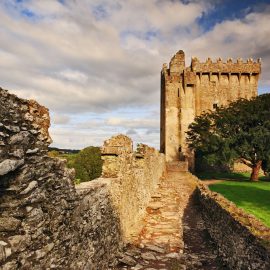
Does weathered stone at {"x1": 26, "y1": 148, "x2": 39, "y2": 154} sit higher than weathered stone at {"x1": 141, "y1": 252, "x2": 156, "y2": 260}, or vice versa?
weathered stone at {"x1": 26, "y1": 148, "x2": 39, "y2": 154}

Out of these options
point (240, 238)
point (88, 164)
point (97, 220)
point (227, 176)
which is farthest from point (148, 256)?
point (227, 176)

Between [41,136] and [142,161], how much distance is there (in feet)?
30.2

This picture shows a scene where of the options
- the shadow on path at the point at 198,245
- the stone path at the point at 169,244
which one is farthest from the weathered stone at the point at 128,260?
the shadow on path at the point at 198,245

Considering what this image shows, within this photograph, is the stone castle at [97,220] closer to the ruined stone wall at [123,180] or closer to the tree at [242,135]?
the ruined stone wall at [123,180]

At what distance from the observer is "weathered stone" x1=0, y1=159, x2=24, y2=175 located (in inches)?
122

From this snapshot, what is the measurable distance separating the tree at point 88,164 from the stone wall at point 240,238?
27974 mm

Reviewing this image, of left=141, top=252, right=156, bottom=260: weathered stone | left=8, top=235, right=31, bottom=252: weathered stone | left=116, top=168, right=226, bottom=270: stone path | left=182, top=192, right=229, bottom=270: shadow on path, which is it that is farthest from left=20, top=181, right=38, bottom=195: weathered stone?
left=182, top=192, right=229, bottom=270: shadow on path

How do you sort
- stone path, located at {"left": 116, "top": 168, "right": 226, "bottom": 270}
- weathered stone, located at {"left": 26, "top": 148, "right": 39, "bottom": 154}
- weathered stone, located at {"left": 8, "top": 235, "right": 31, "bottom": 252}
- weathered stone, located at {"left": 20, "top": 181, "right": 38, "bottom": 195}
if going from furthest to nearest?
1. stone path, located at {"left": 116, "top": 168, "right": 226, "bottom": 270}
2. weathered stone, located at {"left": 26, "top": 148, "right": 39, "bottom": 154}
3. weathered stone, located at {"left": 20, "top": 181, "right": 38, "bottom": 195}
4. weathered stone, located at {"left": 8, "top": 235, "right": 31, "bottom": 252}

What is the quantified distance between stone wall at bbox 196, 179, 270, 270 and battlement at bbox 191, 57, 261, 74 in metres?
42.6

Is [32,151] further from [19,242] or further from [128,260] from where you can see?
[128,260]

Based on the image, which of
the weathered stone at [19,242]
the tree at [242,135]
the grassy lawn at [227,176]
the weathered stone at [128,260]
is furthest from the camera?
the grassy lawn at [227,176]

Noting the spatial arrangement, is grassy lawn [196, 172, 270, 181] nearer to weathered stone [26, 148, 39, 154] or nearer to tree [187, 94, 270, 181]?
tree [187, 94, 270, 181]

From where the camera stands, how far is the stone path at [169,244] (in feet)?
23.2

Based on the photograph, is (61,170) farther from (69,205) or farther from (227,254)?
(227,254)
